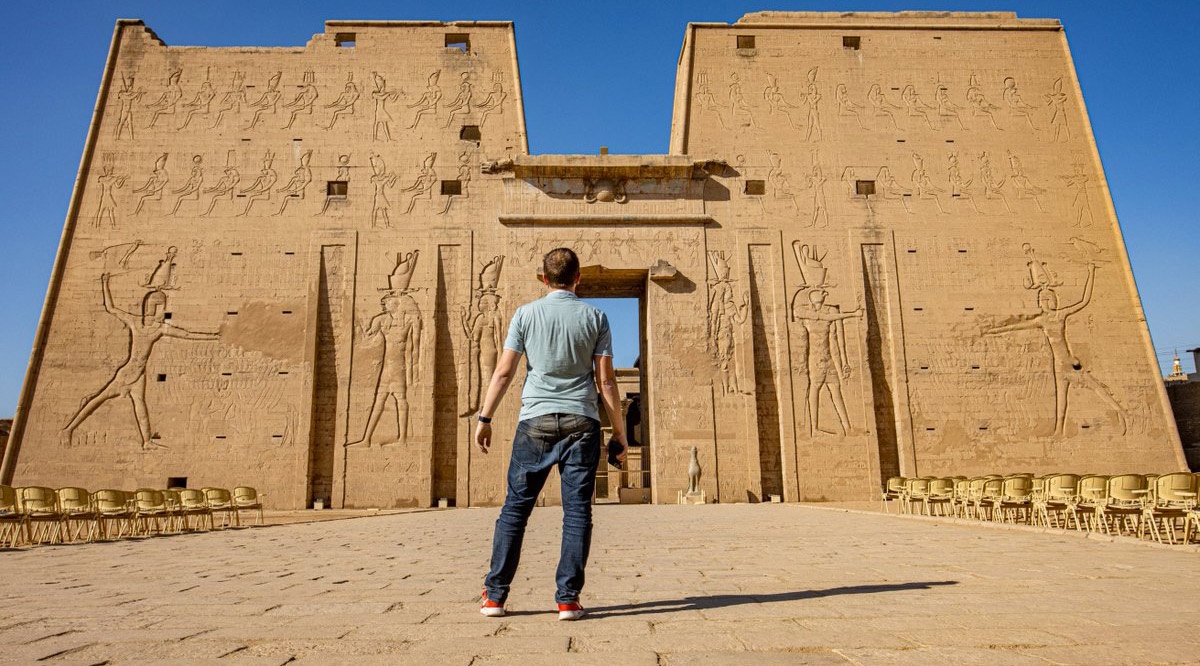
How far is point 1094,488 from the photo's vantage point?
7879mm

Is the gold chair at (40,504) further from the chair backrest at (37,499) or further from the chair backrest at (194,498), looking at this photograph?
the chair backrest at (194,498)

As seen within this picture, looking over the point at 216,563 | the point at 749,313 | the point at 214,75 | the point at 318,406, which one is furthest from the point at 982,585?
the point at 214,75

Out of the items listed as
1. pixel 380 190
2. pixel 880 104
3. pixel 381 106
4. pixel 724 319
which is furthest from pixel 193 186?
pixel 880 104

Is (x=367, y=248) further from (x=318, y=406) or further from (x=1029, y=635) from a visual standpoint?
(x=1029, y=635)

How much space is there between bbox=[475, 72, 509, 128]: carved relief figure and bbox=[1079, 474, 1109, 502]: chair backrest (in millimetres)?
15697

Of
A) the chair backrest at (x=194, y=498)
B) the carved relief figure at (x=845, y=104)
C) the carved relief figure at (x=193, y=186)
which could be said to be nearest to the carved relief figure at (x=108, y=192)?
the carved relief figure at (x=193, y=186)

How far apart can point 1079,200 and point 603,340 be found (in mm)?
21001

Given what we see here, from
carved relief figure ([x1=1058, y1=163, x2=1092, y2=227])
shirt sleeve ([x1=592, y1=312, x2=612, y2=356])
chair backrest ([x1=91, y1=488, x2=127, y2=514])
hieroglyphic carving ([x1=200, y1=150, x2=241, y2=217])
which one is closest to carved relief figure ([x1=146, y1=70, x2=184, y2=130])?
hieroglyphic carving ([x1=200, y1=150, x2=241, y2=217])

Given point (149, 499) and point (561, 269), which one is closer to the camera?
point (561, 269)

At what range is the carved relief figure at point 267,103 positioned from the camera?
64.0 ft

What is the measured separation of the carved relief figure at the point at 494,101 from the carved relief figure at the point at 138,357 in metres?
8.45

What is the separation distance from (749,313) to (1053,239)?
27.1 ft

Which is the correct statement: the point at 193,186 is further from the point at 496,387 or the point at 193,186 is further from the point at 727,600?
the point at 727,600

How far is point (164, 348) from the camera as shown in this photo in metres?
17.8
